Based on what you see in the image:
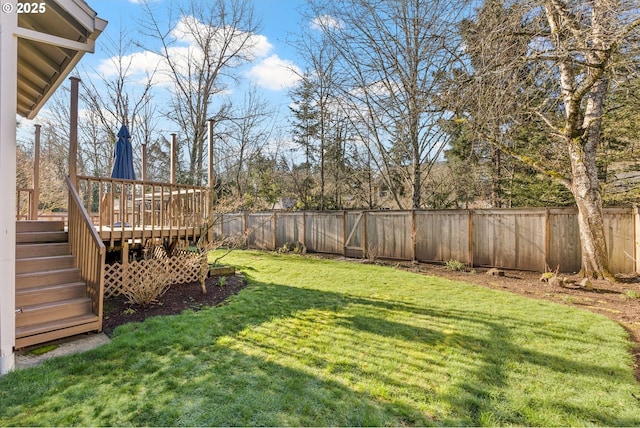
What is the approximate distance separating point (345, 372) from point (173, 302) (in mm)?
3405

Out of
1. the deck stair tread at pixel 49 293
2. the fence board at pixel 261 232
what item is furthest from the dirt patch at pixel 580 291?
the fence board at pixel 261 232

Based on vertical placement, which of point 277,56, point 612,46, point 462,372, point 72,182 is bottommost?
point 462,372

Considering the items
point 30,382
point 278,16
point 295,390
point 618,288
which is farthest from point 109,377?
point 278,16

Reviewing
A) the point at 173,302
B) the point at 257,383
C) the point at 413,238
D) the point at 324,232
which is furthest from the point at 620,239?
the point at 173,302

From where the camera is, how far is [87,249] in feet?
13.1

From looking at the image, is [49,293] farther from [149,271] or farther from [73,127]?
[73,127]

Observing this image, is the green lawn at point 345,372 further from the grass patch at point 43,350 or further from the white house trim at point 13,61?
the white house trim at point 13,61

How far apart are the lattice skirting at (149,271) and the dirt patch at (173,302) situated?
16cm

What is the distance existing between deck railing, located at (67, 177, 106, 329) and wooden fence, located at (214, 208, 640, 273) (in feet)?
11.9

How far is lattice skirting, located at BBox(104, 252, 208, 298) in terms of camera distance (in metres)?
5.07

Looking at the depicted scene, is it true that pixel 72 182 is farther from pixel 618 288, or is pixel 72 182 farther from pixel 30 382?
pixel 618 288

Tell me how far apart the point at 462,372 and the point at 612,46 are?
17.6ft

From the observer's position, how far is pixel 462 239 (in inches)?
324

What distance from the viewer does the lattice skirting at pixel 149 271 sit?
5.07 meters
